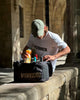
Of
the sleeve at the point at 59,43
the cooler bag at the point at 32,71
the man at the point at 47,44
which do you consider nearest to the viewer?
the cooler bag at the point at 32,71

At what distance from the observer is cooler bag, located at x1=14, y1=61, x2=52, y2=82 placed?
314cm

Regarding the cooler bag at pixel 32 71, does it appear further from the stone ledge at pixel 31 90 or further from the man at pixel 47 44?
the man at pixel 47 44

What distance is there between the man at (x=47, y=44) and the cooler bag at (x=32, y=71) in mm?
252

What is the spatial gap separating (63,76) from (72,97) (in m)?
0.82

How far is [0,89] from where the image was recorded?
290 centimetres

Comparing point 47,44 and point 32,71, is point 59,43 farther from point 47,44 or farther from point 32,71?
point 32,71

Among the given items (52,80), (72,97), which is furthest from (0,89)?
(72,97)

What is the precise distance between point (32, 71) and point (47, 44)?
57 cm

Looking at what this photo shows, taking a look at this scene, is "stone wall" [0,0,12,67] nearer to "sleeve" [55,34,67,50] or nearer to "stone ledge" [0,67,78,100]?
"stone ledge" [0,67,78,100]

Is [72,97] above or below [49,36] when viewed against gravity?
below

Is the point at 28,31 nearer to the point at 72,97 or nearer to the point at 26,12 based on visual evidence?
the point at 26,12

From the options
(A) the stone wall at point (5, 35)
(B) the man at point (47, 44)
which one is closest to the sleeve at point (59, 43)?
(B) the man at point (47, 44)

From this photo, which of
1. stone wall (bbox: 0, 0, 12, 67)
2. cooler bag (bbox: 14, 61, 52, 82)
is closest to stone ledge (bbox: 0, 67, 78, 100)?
cooler bag (bbox: 14, 61, 52, 82)

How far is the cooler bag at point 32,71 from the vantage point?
10.3 ft
